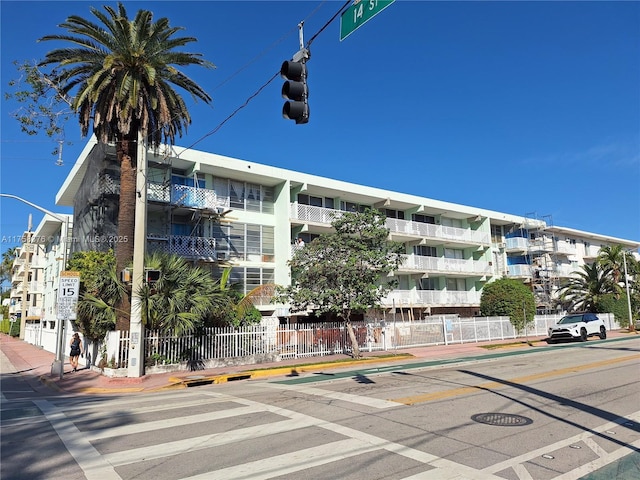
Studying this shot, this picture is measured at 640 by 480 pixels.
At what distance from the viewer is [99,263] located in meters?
22.3

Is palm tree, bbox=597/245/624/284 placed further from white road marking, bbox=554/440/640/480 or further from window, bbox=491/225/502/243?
white road marking, bbox=554/440/640/480

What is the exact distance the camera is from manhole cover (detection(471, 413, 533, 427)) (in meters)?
7.97

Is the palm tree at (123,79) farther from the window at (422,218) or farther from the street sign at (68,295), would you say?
the window at (422,218)

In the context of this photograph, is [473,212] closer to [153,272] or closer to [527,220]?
[527,220]

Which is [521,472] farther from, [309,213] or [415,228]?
[415,228]

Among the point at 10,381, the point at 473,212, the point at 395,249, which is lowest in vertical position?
the point at 10,381

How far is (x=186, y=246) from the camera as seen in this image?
25500 millimetres

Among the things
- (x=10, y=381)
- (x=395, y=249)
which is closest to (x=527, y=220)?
(x=395, y=249)

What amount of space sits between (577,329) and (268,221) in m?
19.8

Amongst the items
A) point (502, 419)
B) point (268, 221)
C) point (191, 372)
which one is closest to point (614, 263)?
point (268, 221)


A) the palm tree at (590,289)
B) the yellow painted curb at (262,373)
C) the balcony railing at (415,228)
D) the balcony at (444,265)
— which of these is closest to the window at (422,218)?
the balcony railing at (415,228)

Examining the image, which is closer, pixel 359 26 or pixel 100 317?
pixel 359 26

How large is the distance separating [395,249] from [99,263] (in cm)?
1406

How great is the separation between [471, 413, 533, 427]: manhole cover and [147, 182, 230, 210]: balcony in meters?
20.3
